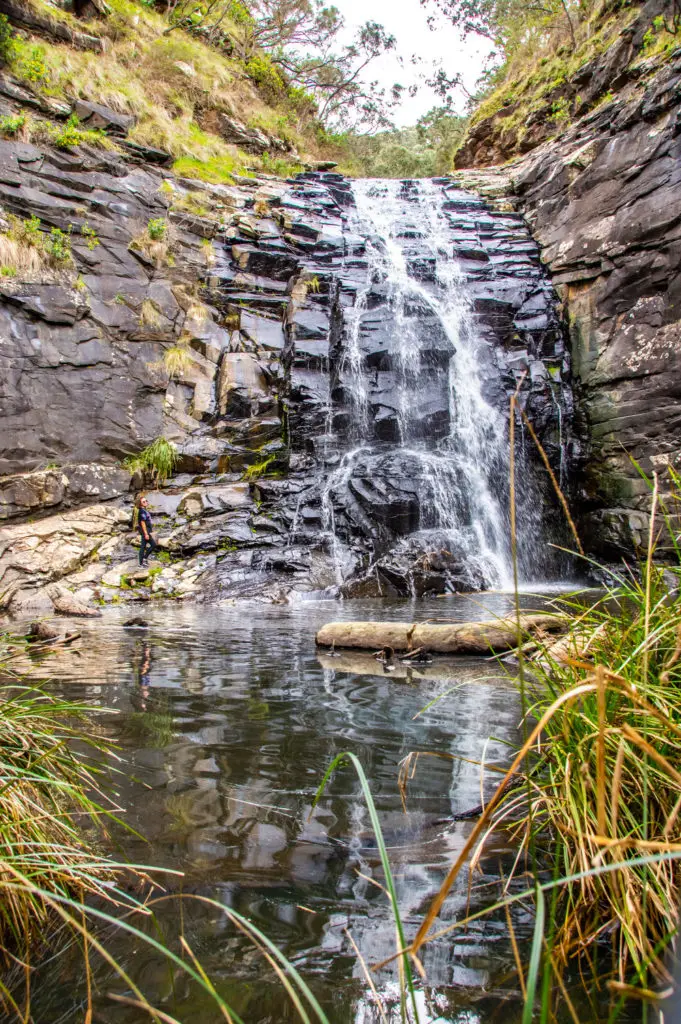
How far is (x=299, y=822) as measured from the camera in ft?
7.28

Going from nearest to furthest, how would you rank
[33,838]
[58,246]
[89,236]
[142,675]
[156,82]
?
[33,838]
[142,675]
[58,246]
[89,236]
[156,82]

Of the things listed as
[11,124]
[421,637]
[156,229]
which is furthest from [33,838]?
[11,124]

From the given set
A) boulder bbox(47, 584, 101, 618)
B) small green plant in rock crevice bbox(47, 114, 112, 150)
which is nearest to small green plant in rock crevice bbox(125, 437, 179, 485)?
boulder bbox(47, 584, 101, 618)

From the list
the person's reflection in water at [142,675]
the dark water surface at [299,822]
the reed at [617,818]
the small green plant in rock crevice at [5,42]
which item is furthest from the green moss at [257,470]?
the small green plant in rock crevice at [5,42]

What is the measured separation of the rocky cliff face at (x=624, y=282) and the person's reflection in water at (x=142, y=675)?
9.27 m

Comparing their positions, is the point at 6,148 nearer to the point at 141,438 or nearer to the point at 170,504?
the point at 141,438

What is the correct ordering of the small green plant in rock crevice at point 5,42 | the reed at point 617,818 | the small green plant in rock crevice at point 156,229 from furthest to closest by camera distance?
the small green plant in rock crevice at point 156,229 → the small green plant in rock crevice at point 5,42 → the reed at point 617,818

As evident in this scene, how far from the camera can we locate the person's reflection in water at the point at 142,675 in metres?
3.86

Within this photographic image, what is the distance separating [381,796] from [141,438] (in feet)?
39.0

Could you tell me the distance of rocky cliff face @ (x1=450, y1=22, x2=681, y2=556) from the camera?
11.0 metres

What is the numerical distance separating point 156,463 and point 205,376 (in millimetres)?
2688

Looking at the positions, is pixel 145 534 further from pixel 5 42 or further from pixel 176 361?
Result: pixel 5 42

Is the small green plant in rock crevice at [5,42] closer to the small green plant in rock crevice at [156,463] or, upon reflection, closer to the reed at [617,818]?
the small green plant in rock crevice at [156,463]

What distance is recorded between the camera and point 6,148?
43.6 ft
